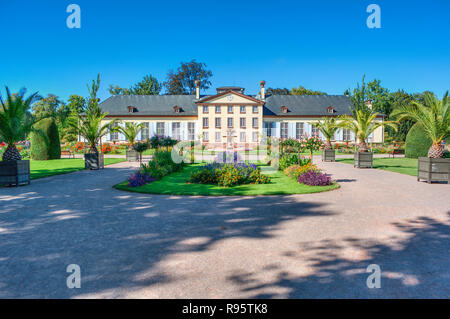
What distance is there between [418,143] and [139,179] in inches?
810

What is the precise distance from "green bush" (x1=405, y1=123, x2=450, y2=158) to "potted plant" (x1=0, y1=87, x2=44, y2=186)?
76.7ft

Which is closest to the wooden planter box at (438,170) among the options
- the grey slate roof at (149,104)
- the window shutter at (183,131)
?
the window shutter at (183,131)

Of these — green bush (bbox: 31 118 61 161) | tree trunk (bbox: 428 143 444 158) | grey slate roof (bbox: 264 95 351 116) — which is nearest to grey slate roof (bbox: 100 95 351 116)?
grey slate roof (bbox: 264 95 351 116)

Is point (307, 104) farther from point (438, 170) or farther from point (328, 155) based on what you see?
point (438, 170)

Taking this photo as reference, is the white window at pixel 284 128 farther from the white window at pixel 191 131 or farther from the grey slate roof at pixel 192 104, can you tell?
the white window at pixel 191 131

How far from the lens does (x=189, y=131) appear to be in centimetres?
3972

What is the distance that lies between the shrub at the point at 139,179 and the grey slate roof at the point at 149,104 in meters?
30.4

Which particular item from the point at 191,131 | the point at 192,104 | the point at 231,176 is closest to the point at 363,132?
the point at 231,176

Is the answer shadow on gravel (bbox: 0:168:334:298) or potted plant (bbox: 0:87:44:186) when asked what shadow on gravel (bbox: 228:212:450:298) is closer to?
shadow on gravel (bbox: 0:168:334:298)

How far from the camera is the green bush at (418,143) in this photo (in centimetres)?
2088

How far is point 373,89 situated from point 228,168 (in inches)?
1914

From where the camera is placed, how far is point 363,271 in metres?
3.27

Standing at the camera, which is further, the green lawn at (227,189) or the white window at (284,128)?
the white window at (284,128)
